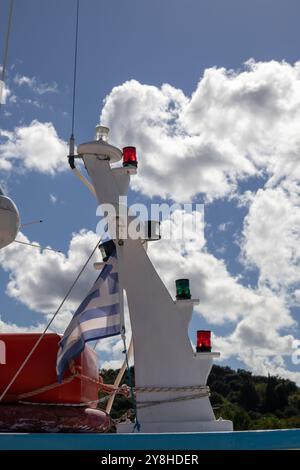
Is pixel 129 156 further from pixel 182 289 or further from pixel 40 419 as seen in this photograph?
pixel 40 419

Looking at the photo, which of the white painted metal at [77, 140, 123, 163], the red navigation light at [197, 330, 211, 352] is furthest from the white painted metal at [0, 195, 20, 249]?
the red navigation light at [197, 330, 211, 352]

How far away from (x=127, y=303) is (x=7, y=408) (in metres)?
2.33

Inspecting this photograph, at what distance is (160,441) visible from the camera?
22.1 feet

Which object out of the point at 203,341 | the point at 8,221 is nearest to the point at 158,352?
the point at 203,341

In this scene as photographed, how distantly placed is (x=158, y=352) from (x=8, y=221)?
289cm

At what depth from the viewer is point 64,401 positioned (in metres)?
8.41

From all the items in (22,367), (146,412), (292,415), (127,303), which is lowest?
(292,415)

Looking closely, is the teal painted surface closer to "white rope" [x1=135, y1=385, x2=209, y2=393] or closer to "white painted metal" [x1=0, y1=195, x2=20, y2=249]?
"white rope" [x1=135, y1=385, x2=209, y2=393]

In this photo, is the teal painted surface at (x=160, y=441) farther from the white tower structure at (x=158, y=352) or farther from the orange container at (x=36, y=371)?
the white tower structure at (x=158, y=352)

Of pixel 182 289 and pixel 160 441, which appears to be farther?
pixel 182 289

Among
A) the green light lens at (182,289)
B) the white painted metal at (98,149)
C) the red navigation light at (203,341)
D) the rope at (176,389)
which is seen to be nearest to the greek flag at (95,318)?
the rope at (176,389)
